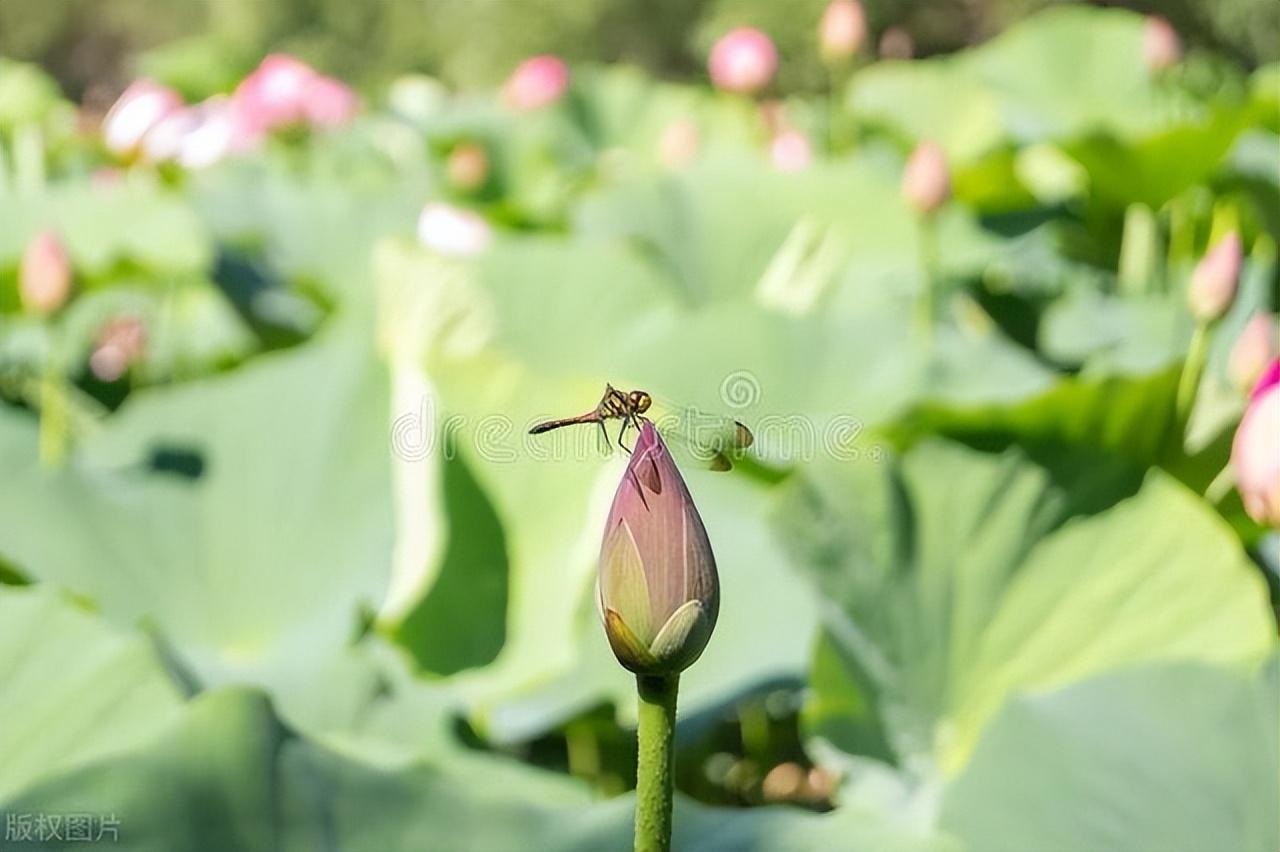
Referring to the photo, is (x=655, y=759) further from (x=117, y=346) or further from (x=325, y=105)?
(x=325, y=105)

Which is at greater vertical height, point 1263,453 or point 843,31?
point 1263,453

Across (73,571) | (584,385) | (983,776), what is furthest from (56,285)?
(983,776)

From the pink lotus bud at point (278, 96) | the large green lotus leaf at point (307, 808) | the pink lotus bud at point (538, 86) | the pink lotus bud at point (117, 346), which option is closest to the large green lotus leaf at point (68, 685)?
the large green lotus leaf at point (307, 808)

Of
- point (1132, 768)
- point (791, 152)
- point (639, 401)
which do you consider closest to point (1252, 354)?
point (1132, 768)

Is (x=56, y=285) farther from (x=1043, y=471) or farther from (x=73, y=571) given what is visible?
(x=1043, y=471)

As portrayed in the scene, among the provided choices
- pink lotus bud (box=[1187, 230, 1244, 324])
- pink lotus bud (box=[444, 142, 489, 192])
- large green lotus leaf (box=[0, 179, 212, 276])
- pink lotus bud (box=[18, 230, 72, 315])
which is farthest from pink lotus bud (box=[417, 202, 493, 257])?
pink lotus bud (box=[1187, 230, 1244, 324])

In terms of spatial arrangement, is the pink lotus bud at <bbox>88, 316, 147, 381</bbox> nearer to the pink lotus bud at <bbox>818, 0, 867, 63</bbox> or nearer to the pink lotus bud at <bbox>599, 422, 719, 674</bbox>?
the pink lotus bud at <bbox>818, 0, 867, 63</bbox>
